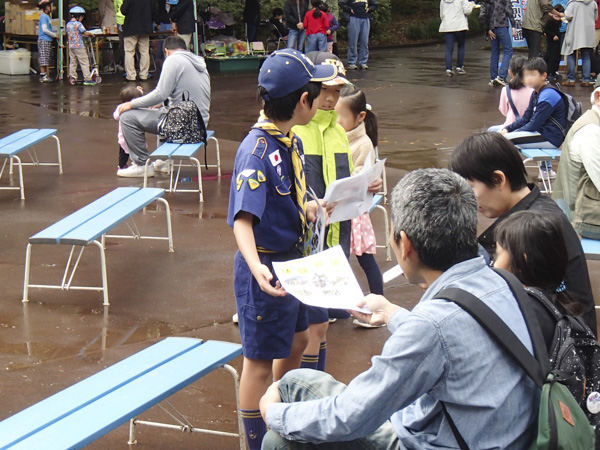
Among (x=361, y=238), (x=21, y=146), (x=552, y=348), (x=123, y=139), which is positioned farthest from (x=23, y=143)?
(x=552, y=348)

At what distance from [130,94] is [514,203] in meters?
7.32

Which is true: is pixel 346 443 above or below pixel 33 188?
above

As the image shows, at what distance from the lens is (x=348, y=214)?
407 cm

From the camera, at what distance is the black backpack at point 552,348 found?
2.32m

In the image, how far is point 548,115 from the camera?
870 centimetres

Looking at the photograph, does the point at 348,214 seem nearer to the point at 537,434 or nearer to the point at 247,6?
the point at 537,434

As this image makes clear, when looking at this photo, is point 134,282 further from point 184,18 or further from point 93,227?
point 184,18

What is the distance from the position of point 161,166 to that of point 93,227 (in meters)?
4.22

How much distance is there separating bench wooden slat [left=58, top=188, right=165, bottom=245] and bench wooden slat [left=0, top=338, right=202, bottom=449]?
1.82 metres

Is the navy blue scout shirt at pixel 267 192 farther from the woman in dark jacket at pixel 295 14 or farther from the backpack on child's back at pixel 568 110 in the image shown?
the woman in dark jacket at pixel 295 14

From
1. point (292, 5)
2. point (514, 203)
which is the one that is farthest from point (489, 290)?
point (292, 5)

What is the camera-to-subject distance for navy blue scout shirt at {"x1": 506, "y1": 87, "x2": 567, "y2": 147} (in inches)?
340

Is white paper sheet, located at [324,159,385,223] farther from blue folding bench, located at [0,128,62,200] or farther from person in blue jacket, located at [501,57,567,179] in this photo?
blue folding bench, located at [0,128,62,200]

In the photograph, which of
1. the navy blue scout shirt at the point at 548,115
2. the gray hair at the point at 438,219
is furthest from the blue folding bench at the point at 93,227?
the navy blue scout shirt at the point at 548,115
